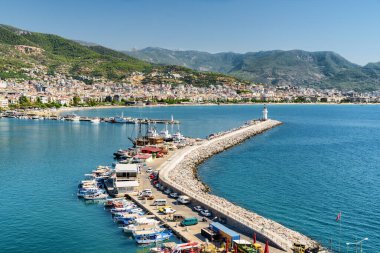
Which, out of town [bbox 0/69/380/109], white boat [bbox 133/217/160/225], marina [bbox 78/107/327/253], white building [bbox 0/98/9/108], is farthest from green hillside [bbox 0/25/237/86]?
white boat [bbox 133/217/160/225]

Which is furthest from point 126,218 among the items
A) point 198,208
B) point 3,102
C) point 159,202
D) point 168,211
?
point 3,102

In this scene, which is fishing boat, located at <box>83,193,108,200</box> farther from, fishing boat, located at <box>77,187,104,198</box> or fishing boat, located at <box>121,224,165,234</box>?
fishing boat, located at <box>121,224,165,234</box>

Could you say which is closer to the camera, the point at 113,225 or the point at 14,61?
the point at 113,225

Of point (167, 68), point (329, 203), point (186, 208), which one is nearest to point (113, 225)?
point (186, 208)

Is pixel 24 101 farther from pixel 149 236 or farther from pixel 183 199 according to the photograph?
pixel 149 236

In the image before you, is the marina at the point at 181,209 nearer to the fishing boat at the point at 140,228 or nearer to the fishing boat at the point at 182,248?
the fishing boat at the point at 140,228

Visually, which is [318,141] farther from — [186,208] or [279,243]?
[279,243]
